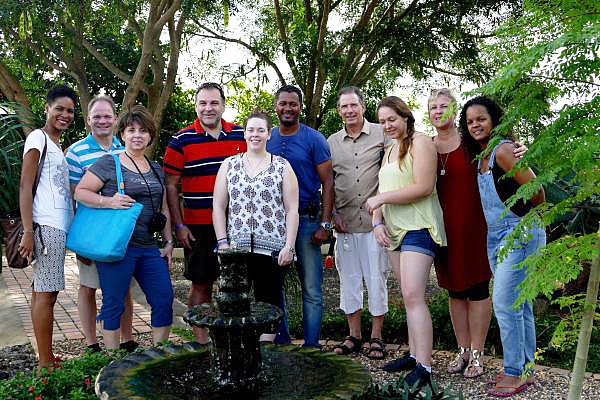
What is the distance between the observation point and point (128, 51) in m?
13.7

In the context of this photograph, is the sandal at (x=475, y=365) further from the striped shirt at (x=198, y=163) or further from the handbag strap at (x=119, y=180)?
the handbag strap at (x=119, y=180)

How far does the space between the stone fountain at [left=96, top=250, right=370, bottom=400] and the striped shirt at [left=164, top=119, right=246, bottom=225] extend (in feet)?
4.60

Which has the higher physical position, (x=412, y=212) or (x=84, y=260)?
(x=412, y=212)

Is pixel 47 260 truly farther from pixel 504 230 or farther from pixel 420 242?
pixel 504 230

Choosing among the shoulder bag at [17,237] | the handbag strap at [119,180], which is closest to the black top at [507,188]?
the handbag strap at [119,180]

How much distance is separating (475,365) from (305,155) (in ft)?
6.59

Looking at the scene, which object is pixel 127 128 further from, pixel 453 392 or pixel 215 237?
pixel 453 392

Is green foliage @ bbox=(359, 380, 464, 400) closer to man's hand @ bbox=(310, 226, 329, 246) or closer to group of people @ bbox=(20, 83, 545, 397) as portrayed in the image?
group of people @ bbox=(20, 83, 545, 397)

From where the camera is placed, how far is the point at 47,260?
13.5ft

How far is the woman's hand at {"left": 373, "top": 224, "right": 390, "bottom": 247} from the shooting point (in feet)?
13.9

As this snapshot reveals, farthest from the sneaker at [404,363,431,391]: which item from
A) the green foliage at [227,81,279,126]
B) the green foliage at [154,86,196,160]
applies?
the green foliage at [154,86,196,160]

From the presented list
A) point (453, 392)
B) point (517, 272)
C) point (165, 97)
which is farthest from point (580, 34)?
point (165, 97)

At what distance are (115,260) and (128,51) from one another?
34.9 ft

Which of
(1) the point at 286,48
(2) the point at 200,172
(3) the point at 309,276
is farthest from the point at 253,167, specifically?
(1) the point at 286,48
